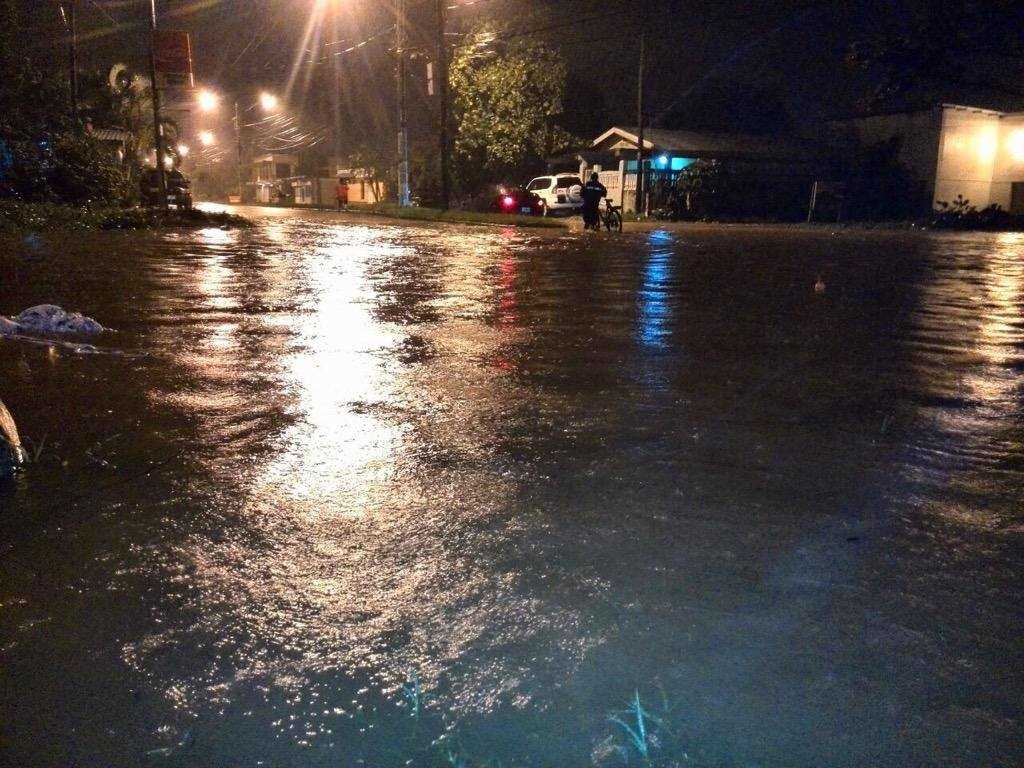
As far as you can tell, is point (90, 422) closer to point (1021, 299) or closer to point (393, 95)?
point (1021, 299)

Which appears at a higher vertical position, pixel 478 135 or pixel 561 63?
pixel 561 63

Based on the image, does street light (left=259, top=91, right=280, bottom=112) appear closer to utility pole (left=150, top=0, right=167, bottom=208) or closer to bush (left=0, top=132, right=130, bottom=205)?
utility pole (left=150, top=0, right=167, bottom=208)

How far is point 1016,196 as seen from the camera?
38.0 metres

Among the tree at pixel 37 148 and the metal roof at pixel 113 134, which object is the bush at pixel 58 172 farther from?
the metal roof at pixel 113 134

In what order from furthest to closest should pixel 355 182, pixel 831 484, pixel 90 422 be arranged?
1. pixel 355 182
2. pixel 90 422
3. pixel 831 484

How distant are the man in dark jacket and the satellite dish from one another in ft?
78.5

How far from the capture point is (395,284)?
11.0 m

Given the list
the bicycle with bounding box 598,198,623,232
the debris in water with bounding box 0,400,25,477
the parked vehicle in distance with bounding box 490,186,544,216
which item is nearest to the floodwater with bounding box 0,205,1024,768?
the debris in water with bounding box 0,400,25,477

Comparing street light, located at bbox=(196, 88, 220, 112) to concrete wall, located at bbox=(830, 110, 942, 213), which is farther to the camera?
street light, located at bbox=(196, 88, 220, 112)

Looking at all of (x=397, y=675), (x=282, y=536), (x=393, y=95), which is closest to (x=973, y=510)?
(x=397, y=675)

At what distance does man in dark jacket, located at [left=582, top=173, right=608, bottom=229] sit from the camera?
2475 centimetres

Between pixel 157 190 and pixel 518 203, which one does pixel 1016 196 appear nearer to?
pixel 518 203

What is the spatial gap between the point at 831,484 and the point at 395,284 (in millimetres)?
8138

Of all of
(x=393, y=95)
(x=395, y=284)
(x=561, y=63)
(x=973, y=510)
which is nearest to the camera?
(x=973, y=510)
